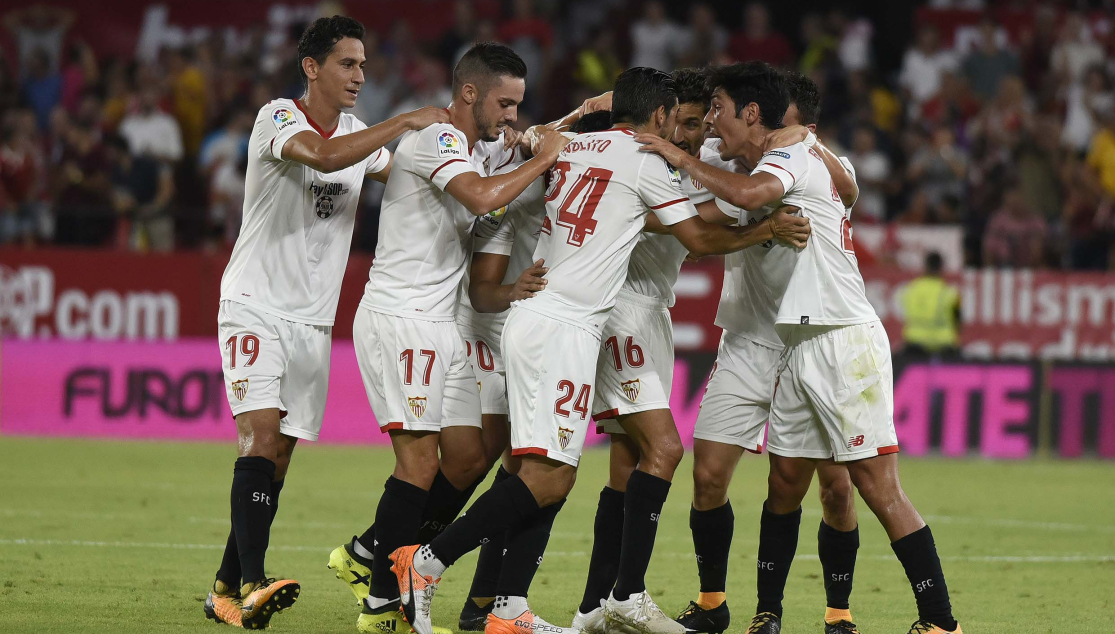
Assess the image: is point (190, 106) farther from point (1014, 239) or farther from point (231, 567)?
point (231, 567)

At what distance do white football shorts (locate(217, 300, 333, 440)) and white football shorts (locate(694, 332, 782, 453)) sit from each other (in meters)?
1.83

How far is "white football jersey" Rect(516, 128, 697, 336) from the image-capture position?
237 inches

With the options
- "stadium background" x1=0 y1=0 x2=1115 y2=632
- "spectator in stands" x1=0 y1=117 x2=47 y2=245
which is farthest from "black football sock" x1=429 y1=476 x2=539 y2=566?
"spectator in stands" x1=0 y1=117 x2=47 y2=245

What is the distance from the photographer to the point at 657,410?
20.8 feet

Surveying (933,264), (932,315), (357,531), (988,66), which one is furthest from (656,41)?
(357,531)

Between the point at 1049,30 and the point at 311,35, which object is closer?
the point at 311,35

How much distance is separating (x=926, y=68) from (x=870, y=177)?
2.89 m

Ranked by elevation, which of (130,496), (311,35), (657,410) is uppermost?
(311,35)

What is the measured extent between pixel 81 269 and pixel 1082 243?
39.6 ft

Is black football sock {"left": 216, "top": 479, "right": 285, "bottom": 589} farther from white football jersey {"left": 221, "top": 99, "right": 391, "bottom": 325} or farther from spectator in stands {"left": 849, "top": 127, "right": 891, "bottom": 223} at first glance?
spectator in stands {"left": 849, "top": 127, "right": 891, "bottom": 223}

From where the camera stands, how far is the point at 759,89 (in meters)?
6.15

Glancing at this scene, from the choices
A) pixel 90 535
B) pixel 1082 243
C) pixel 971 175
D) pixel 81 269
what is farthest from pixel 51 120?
pixel 1082 243

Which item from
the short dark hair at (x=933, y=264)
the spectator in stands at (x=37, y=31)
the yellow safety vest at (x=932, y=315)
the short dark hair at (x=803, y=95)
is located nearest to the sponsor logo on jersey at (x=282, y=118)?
the short dark hair at (x=803, y=95)

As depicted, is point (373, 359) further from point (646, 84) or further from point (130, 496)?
point (130, 496)
